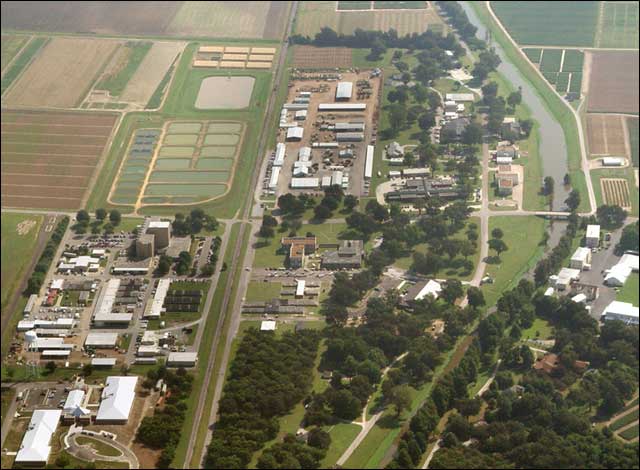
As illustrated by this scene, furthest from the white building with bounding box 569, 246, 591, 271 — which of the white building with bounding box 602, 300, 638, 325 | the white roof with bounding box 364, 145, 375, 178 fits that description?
the white roof with bounding box 364, 145, 375, 178

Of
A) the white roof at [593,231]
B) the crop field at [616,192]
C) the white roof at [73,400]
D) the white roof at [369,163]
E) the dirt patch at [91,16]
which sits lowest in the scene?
the white roof at [73,400]

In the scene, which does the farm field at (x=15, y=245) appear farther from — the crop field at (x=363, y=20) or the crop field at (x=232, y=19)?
the crop field at (x=363, y=20)

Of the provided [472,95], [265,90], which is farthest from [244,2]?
[472,95]

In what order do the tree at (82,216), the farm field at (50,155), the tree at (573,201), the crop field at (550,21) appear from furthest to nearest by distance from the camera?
the crop field at (550,21) < the farm field at (50,155) < the tree at (573,201) < the tree at (82,216)

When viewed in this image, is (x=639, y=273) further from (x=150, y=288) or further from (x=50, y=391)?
(x=50, y=391)

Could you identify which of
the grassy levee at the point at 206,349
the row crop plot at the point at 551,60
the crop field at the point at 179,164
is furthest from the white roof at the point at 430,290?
the row crop plot at the point at 551,60

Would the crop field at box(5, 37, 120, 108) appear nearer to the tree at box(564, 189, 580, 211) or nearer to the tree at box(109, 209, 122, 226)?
the tree at box(109, 209, 122, 226)

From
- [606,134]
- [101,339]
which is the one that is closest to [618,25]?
[606,134]
